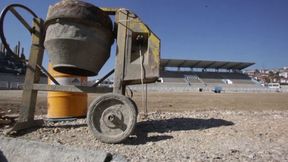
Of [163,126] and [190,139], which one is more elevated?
[163,126]

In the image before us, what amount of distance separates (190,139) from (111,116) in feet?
4.56

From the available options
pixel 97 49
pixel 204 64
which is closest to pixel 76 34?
pixel 97 49

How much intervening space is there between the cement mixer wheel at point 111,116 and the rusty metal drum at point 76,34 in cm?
97

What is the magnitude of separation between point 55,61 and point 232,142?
356 centimetres

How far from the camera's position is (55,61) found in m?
5.61

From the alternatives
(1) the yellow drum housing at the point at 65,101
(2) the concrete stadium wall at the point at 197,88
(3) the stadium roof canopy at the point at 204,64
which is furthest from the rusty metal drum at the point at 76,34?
(3) the stadium roof canopy at the point at 204,64

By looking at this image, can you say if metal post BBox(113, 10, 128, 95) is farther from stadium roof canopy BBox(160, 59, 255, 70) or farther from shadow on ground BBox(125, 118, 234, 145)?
stadium roof canopy BBox(160, 59, 255, 70)

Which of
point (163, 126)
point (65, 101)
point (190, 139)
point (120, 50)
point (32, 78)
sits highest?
point (120, 50)

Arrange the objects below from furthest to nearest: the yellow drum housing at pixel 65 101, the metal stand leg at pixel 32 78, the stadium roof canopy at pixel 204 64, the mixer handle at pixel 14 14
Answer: the stadium roof canopy at pixel 204 64 < the yellow drum housing at pixel 65 101 < the metal stand leg at pixel 32 78 < the mixer handle at pixel 14 14

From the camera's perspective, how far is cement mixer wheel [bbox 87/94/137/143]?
477cm

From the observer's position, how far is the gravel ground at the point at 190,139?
12.7 feet

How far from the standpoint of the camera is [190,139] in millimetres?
4883

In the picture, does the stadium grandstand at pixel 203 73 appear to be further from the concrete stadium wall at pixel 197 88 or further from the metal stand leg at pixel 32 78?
the metal stand leg at pixel 32 78

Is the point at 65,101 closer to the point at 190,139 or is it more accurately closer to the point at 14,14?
the point at 14,14
